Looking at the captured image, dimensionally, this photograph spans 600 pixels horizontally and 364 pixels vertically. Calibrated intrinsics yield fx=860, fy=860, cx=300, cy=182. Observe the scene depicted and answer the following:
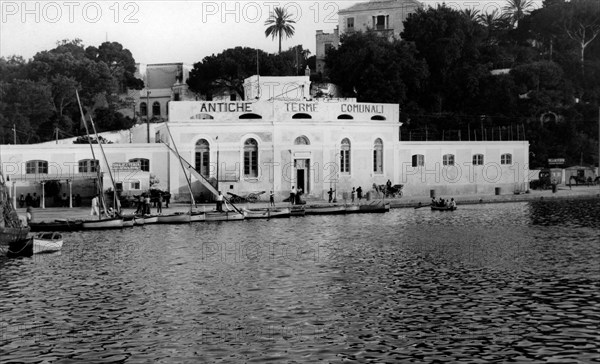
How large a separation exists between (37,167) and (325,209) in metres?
22.6

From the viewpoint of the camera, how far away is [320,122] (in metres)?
70.9

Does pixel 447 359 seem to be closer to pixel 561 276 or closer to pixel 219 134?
pixel 561 276

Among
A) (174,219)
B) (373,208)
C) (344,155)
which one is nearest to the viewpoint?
(174,219)

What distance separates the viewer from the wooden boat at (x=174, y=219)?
5756cm

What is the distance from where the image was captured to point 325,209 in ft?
212

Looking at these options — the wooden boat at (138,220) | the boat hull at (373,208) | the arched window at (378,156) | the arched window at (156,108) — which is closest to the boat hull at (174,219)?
the wooden boat at (138,220)

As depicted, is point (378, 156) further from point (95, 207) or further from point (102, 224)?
point (102, 224)

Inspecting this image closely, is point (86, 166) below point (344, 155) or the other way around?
below

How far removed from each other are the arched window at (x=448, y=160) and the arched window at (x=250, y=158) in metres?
17.9

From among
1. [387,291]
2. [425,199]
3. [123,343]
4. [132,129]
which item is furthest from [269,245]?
[132,129]

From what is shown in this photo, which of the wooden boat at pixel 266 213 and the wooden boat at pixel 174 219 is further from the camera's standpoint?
the wooden boat at pixel 266 213

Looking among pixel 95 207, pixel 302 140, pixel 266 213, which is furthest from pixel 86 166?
pixel 302 140

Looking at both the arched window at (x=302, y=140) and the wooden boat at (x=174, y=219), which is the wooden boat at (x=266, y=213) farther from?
the arched window at (x=302, y=140)

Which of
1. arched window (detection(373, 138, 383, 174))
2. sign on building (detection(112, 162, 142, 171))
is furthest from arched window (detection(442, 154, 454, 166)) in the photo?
sign on building (detection(112, 162, 142, 171))
